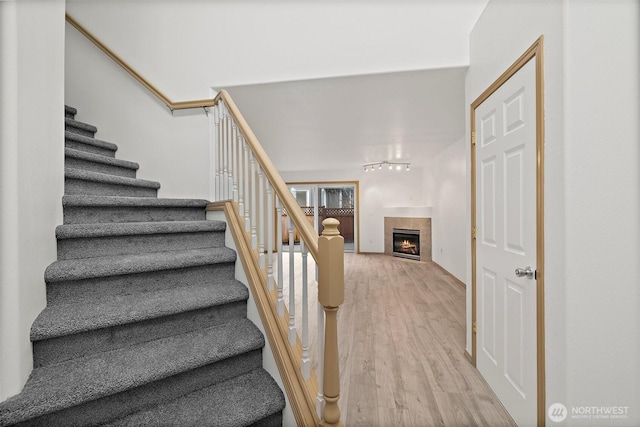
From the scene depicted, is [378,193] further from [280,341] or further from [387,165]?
[280,341]

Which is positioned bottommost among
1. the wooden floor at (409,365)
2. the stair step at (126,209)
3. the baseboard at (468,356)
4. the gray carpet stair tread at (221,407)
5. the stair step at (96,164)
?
the wooden floor at (409,365)

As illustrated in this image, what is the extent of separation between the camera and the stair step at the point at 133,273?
46.1 inches

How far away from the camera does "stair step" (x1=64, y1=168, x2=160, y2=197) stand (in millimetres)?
1626

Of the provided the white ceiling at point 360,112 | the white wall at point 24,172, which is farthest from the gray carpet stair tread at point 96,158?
the white ceiling at point 360,112

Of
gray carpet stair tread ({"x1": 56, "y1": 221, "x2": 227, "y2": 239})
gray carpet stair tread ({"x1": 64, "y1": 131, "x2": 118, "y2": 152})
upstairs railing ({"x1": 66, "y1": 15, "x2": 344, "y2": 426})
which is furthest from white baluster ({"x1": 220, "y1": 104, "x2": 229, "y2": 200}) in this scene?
gray carpet stair tread ({"x1": 64, "y1": 131, "x2": 118, "y2": 152})

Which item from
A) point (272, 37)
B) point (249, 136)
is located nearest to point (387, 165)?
point (272, 37)

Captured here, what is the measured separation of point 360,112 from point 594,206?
2.34 m

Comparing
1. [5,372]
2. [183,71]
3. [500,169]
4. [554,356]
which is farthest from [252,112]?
[554,356]

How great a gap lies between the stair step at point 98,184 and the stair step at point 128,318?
0.86 m

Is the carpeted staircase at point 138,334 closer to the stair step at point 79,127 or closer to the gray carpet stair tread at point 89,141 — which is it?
the gray carpet stair tread at point 89,141

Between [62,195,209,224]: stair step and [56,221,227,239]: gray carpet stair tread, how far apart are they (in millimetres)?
159

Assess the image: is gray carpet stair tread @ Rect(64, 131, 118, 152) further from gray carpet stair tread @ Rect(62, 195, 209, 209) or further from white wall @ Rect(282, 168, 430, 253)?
white wall @ Rect(282, 168, 430, 253)

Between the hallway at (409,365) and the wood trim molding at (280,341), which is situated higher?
the wood trim molding at (280,341)

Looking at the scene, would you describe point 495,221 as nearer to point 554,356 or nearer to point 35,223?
point 554,356
